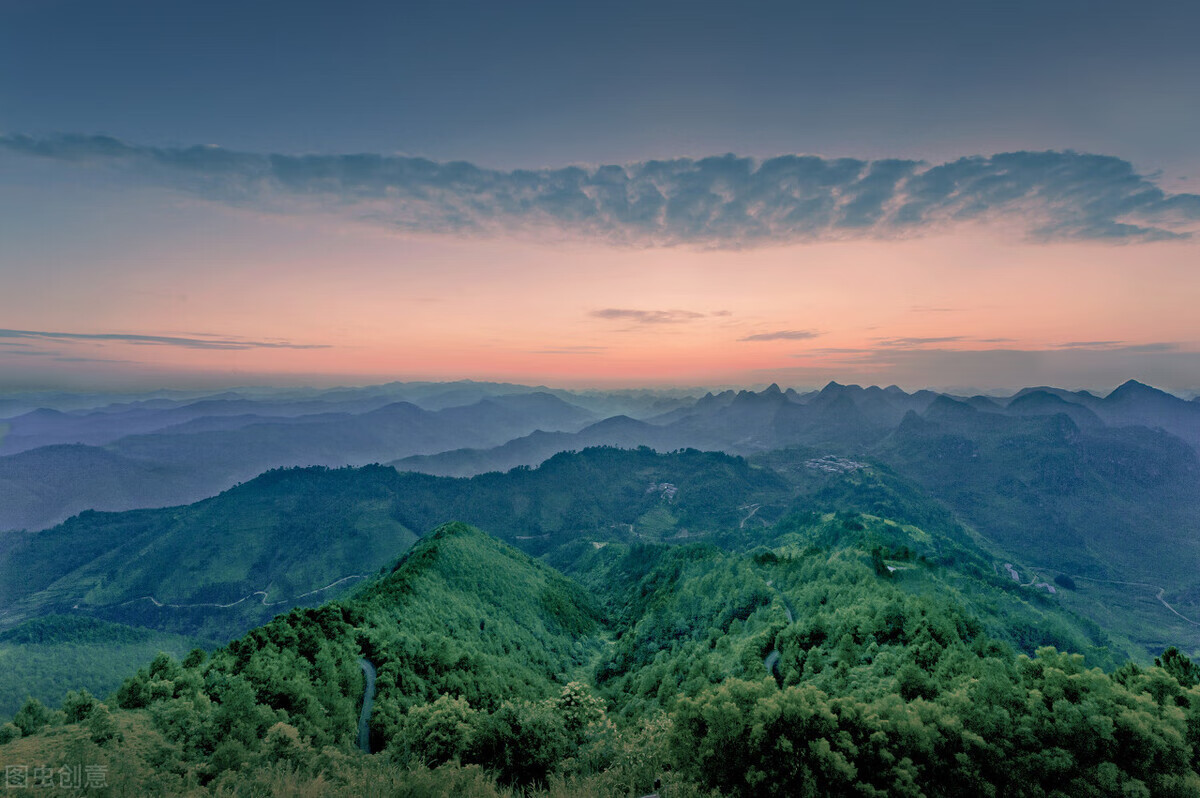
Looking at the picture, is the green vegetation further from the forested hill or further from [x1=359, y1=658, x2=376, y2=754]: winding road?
[x1=359, y1=658, x2=376, y2=754]: winding road

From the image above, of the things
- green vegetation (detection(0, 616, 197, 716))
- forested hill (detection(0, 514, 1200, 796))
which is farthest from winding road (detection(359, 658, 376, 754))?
green vegetation (detection(0, 616, 197, 716))

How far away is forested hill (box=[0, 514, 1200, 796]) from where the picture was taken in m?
28.7

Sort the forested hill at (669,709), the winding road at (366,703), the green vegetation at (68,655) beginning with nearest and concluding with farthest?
1. the forested hill at (669,709)
2. the winding road at (366,703)
3. the green vegetation at (68,655)

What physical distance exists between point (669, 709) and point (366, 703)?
34.1 metres

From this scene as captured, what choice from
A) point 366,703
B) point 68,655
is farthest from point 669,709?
point 68,655

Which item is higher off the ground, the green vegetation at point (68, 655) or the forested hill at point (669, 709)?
the forested hill at point (669, 709)

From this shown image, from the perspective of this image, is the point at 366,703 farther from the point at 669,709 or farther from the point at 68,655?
the point at 68,655

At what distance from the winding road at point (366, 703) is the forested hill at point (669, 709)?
848 mm

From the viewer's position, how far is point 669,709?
56.8 metres

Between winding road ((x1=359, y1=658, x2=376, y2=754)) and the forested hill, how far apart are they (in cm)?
85

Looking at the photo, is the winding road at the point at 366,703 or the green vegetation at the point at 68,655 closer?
the winding road at the point at 366,703

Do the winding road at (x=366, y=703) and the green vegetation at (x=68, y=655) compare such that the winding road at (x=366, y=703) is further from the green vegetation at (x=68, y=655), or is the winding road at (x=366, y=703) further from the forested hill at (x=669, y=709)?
the green vegetation at (x=68, y=655)

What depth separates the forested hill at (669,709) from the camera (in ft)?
94.1

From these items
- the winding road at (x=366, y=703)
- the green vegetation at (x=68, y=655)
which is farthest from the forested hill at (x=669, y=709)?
the green vegetation at (x=68, y=655)
